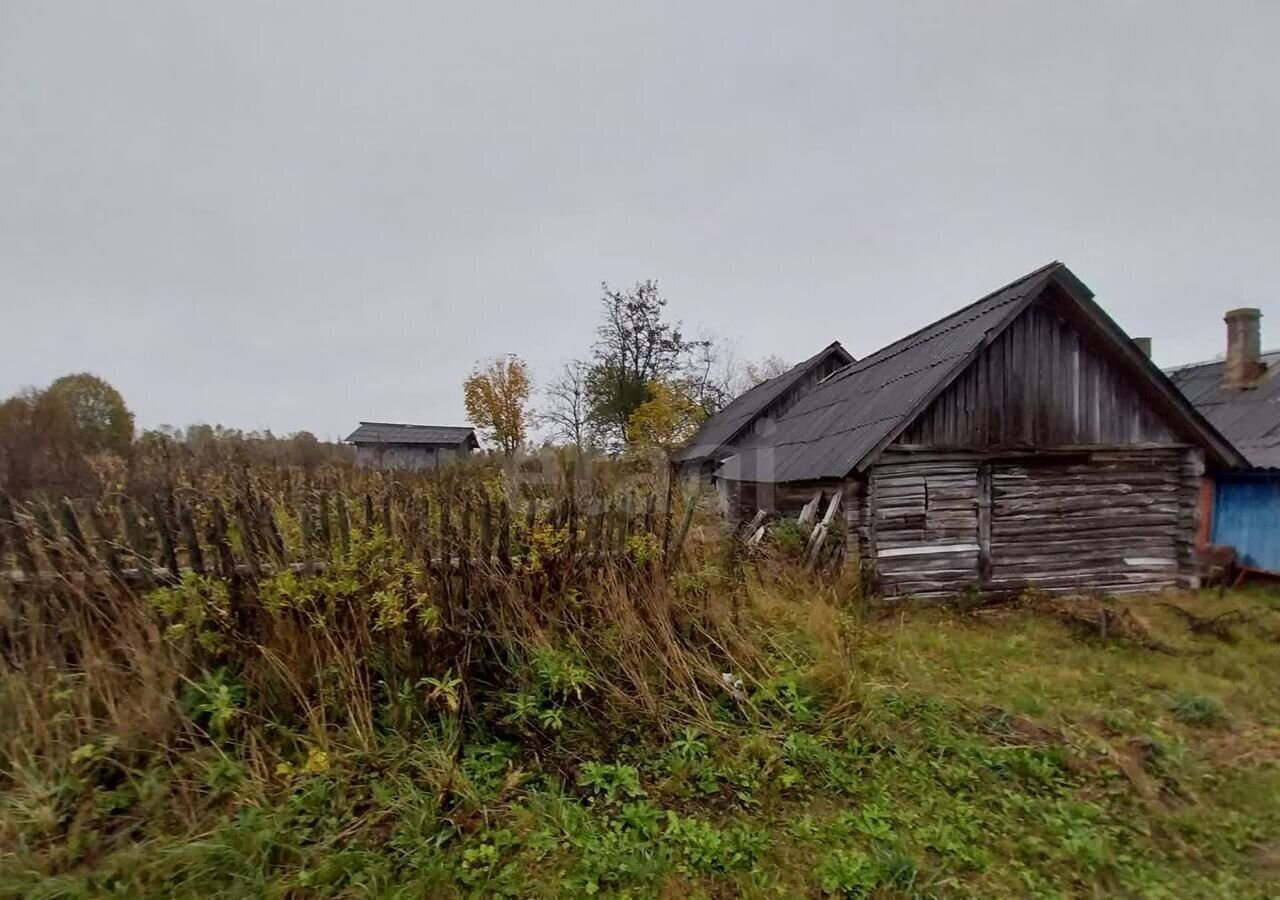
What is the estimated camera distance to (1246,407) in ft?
41.2

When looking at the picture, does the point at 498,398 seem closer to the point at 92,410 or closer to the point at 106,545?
the point at 92,410

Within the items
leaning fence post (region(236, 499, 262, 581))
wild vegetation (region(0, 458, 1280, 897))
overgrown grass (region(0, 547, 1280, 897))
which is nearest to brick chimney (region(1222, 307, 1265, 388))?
wild vegetation (region(0, 458, 1280, 897))

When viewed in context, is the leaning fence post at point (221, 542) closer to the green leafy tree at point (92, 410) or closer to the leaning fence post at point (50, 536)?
the leaning fence post at point (50, 536)

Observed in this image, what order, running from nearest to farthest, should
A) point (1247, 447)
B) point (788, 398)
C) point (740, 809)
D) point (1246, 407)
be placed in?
1. point (740, 809)
2. point (1247, 447)
3. point (1246, 407)
4. point (788, 398)

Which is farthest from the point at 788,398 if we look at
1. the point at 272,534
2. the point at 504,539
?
the point at 272,534

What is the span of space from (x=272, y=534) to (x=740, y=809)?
3429mm

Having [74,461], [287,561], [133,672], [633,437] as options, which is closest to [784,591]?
[287,561]

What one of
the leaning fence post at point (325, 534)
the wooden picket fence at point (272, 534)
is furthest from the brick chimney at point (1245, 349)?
the leaning fence post at point (325, 534)

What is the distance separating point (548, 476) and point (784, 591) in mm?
3731

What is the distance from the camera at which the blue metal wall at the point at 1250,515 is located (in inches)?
402

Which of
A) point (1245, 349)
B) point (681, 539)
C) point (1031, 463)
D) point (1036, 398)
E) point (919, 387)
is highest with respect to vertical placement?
point (1245, 349)

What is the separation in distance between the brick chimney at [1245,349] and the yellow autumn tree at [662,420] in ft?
63.0

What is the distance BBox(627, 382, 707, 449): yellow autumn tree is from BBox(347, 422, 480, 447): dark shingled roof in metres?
18.0

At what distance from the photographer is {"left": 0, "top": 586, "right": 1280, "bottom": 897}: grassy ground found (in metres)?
2.60
